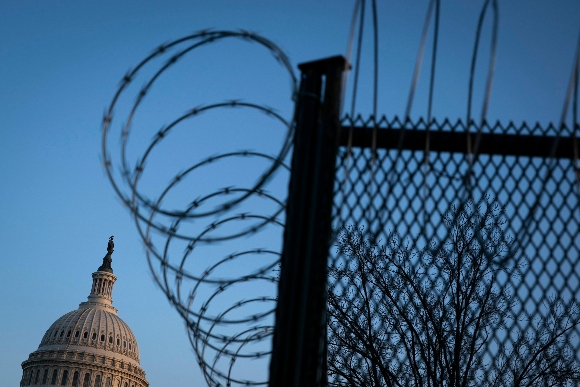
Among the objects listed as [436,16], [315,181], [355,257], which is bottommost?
[315,181]

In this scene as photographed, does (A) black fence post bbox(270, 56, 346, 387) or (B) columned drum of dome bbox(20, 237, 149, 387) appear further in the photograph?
(B) columned drum of dome bbox(20, 237, 149, 387)

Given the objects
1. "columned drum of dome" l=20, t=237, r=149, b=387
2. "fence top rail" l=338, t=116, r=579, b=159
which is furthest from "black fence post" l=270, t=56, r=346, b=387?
"columned drum of dome" l=20, t=237, r=149, b=387

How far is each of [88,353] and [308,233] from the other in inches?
5686

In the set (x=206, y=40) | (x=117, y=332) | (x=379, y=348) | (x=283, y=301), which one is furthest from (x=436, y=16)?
(x=117, y=332)

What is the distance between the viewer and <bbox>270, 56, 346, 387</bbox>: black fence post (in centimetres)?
451

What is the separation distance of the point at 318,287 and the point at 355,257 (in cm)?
1311

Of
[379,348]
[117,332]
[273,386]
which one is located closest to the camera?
[273,386]

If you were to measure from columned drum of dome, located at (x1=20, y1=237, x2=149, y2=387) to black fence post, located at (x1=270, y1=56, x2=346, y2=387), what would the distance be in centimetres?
14261

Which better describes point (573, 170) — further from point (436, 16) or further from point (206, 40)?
point (206, 40)

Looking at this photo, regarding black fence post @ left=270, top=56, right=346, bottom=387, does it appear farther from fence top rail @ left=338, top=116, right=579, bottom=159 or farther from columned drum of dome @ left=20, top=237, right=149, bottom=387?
columned drum of dome @ left=20, top=237, right=149, bottom=387

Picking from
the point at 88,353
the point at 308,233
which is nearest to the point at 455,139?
the point at 308,233

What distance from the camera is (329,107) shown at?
5.03m

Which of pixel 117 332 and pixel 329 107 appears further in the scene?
pixel 117 332

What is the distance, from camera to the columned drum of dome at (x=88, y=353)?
458 ft
